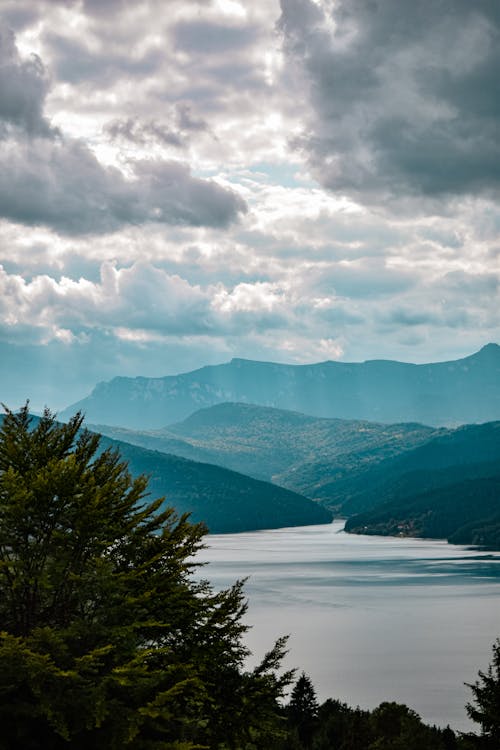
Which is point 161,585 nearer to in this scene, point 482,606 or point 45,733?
point 45,733

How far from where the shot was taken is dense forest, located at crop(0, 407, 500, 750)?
25109 millimetres

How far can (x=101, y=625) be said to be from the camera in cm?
2728

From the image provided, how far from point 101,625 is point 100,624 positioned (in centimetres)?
44

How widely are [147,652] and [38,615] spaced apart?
5.40 m

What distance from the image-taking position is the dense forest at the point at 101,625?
25.1 metres

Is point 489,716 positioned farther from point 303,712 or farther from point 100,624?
point 303,712

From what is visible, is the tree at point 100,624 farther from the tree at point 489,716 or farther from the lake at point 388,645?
the lake at point 388,645

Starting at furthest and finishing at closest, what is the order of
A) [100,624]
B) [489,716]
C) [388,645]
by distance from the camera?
[388,645]
[489,716]
[100,624]

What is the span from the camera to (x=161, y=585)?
30.2 metres

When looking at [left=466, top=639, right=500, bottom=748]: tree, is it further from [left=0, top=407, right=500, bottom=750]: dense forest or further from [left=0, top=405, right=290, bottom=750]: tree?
[left=0, top=405, right=290, bottom=750]: tree

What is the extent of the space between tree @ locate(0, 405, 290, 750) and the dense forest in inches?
2.0

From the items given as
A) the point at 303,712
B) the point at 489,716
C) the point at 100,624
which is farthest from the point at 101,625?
the point at 303,712

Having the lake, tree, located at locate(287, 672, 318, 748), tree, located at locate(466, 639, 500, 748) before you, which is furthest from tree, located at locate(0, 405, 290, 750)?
the lake

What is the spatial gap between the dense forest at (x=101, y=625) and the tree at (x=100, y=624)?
0.05 meters
